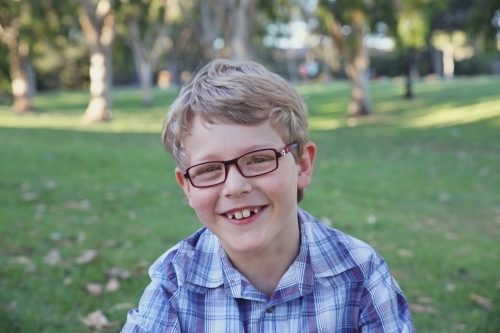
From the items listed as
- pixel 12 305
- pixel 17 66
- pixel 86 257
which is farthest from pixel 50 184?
pixel 17 66

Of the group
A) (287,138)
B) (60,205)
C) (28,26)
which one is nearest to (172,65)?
(28,26)

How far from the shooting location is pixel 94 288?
3.70 m

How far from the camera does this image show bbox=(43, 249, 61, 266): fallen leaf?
4238 mm

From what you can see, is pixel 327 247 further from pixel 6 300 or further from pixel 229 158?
pixel 6 300

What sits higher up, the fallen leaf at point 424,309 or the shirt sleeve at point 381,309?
the shirt sleeve at point 381,309

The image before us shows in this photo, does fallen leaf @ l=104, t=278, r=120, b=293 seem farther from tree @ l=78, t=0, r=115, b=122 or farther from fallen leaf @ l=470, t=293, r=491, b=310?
tree @ l=78, t=0, r=115, b=122

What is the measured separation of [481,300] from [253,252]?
230 centimetres

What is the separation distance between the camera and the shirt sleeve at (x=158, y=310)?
5.93 ft

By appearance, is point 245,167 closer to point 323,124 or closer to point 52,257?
point 52,257

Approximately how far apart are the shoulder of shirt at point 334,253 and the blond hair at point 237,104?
282mm

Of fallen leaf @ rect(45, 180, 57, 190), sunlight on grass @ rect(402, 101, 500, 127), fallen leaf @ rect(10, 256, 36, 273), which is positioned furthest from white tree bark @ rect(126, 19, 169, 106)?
fallen leaf @ rect(10, 256, 36, 273)

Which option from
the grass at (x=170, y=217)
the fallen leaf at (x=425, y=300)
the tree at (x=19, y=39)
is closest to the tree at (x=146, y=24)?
the tree at (x=19, y=39)

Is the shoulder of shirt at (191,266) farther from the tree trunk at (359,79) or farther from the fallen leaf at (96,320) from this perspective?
the tree trunk at (359,79)

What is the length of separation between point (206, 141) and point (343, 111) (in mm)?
19358
